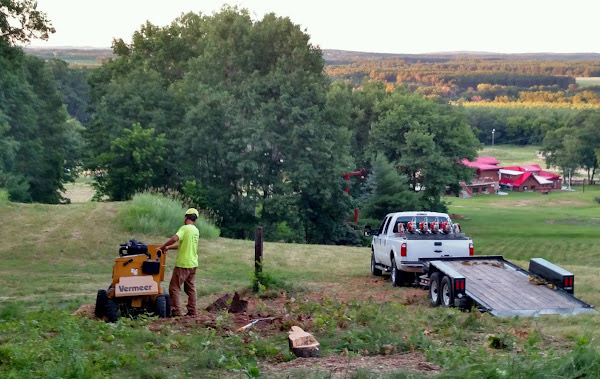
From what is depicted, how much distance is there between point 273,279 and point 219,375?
859 cm

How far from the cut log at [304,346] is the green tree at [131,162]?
119 ft

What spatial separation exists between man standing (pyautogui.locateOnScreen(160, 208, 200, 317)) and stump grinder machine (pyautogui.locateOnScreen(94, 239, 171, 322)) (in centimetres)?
55

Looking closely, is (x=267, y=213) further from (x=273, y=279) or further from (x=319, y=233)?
(x=273, y=279)

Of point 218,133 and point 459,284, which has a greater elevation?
point 459,284

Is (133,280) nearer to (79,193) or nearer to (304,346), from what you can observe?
(304,346)

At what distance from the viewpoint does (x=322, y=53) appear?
54.5m


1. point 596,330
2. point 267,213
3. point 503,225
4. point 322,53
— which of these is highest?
point 322,53

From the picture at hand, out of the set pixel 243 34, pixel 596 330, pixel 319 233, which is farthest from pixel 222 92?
pixel 596 330

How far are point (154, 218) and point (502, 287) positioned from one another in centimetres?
1569

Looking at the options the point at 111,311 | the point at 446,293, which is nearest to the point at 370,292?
the point at 446,293

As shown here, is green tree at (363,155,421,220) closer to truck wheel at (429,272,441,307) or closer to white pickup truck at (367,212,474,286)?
white pickup truck at (367,212,474,286)

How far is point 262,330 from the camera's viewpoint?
11219 millimetres

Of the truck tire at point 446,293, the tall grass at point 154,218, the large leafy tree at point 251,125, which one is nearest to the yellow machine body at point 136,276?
the truck tire at point 446,293

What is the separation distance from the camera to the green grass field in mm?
8375
